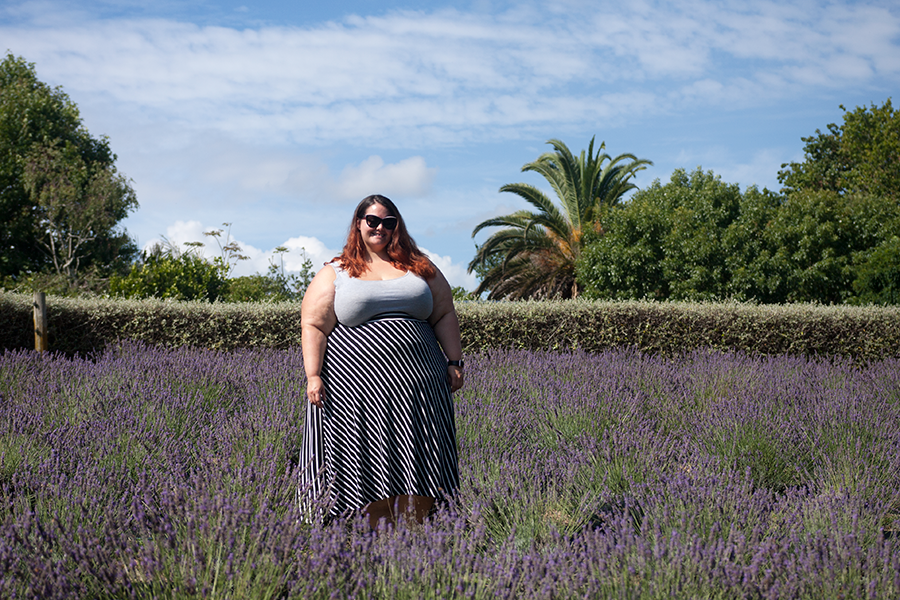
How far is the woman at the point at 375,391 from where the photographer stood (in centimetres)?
284

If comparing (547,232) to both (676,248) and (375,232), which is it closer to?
(676,248)

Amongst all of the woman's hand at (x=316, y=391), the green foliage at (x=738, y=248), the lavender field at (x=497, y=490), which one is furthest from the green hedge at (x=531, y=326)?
the green foliage at (x=738, y=248)

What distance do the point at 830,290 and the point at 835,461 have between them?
18774 millimetres

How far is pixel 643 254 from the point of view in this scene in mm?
20156

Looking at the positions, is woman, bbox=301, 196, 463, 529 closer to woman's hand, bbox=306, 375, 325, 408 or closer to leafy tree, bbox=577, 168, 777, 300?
woman's hand, bbox=306, 375, 325, 408

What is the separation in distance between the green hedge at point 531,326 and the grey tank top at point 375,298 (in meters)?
5.84

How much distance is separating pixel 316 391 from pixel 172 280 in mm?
12015

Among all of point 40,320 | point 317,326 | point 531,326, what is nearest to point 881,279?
point 531,326

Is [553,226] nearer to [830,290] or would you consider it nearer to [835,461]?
[830,290]

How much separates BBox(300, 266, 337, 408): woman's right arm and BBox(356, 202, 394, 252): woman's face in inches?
9.8

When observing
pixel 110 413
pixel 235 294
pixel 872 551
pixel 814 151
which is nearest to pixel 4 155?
pixel 235 294

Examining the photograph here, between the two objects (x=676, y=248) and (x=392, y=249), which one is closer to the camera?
(x=392, y=249)

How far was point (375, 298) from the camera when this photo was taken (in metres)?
2.91

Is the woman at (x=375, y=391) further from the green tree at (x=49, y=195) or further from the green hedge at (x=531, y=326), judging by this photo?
the green tree at (x=49, y=195)
